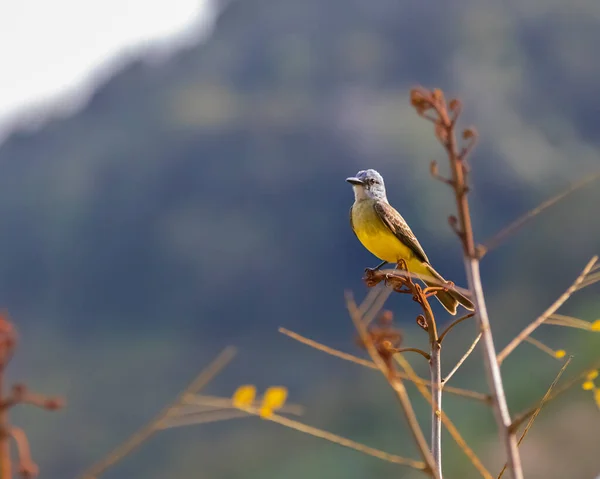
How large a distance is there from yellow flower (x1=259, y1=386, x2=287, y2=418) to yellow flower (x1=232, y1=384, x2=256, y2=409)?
0.08 ft

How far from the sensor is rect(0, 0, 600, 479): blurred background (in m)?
35.0

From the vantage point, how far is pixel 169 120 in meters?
51.5

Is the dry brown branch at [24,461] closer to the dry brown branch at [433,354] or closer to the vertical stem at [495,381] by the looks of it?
the dry brown branch at [433,354]

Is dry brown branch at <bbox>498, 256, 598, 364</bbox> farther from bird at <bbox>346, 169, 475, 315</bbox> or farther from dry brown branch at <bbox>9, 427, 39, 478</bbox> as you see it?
bird at <bbox>346, 169, 475, 315</bbox>

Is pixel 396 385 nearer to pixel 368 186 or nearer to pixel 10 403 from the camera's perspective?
pixel 10 403

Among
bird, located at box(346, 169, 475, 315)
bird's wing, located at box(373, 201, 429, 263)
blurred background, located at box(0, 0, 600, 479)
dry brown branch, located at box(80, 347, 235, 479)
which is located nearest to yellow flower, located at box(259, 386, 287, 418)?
dry brown branch, located at box(80, 347, 235, 479)

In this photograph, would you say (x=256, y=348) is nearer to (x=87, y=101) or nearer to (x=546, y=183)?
(x=546, y=183)

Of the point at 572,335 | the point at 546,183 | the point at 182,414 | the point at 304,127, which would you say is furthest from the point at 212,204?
the point at 182,414

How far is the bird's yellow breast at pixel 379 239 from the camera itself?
6.00 metres

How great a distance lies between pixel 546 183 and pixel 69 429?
20.6 metres

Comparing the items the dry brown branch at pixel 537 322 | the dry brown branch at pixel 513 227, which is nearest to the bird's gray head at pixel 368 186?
the dry brown branch at pixel 537 322

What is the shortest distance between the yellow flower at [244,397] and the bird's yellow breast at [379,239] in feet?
13.5

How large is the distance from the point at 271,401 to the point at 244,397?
0.18 ft

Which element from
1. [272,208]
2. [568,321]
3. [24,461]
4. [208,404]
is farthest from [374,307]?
[272,208]
